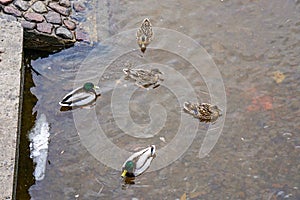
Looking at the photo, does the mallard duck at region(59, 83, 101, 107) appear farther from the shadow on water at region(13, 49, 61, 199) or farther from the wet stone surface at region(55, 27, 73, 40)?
the wet stone surface at region(55, 27, 73, 40)

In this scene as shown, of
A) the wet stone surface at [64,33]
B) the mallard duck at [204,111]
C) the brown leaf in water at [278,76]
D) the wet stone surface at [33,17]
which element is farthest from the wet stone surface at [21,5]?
the brown leaf in water at [278,76]

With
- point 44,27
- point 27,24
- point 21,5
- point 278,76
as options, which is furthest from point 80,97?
point 278,76

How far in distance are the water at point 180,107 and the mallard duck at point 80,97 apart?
0.11m

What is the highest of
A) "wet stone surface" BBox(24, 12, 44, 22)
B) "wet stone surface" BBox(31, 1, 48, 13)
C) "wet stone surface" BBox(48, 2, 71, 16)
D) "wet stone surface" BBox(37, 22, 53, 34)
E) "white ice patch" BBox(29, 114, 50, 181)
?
"wet stone surface" BBox(48, 2, 71, 16)

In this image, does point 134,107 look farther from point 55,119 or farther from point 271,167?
point 271,167

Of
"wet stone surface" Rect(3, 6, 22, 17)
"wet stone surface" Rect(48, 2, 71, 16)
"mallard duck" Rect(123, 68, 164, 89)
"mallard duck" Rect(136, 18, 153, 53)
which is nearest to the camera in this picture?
"mallard duck" Rect(123, 68, 164, 89)

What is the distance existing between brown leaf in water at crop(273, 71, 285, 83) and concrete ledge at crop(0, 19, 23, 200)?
3424mm

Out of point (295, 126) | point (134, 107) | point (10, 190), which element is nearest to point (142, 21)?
point (134, 107)

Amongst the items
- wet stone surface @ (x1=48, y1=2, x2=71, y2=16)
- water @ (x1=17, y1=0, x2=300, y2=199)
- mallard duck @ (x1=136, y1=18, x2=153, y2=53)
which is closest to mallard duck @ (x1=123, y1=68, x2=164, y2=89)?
water @ (x1=17, y1=0, x2=300, y2=199)

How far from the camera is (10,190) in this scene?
5.40 meters

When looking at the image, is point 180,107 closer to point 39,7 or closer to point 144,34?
point 144,34

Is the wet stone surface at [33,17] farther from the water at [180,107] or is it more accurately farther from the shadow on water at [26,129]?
the water at [180,107]

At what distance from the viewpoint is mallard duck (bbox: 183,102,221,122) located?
662 cm

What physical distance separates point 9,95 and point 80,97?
919 mm
